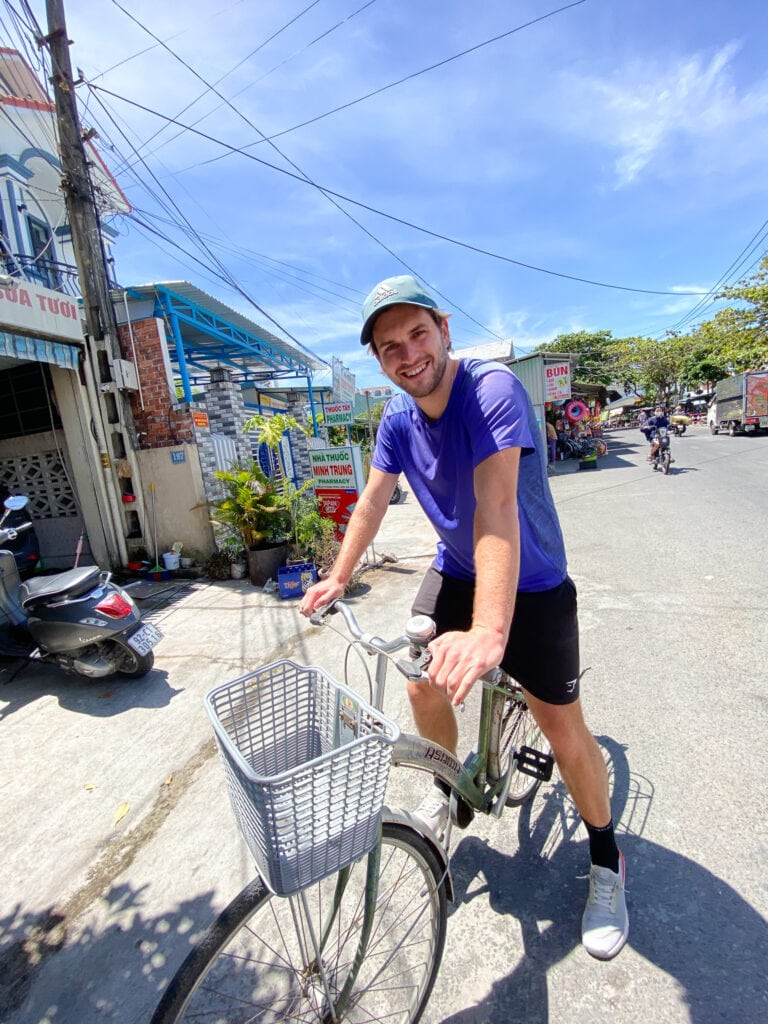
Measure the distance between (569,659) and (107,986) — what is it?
186 cm

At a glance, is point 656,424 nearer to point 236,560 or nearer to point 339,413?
point 339,413

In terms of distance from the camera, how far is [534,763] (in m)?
1.92

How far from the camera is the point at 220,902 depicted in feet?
6.18

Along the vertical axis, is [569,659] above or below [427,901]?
above

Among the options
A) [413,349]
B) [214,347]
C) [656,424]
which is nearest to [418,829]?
[413,349]

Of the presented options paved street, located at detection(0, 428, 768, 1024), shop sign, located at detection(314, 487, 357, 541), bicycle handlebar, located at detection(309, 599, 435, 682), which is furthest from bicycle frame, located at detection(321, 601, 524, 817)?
shop sign, located at detection(314, 487, 357, 541)

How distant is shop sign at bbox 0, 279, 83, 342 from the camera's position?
5176 mm

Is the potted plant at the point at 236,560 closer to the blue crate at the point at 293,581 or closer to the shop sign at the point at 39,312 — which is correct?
the blue crate at the point at 293,581

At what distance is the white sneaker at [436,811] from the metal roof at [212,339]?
23.4ft

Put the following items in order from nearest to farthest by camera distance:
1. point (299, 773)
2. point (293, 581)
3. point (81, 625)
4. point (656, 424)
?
point (299, 773) → point (81, 625) → point (293, 581) → point (656, 424)

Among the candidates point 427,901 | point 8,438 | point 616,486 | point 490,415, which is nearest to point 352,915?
point 427,901

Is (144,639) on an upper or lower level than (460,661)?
lower

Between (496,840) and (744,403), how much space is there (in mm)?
24235

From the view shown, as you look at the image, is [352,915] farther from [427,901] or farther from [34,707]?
[34,707]
